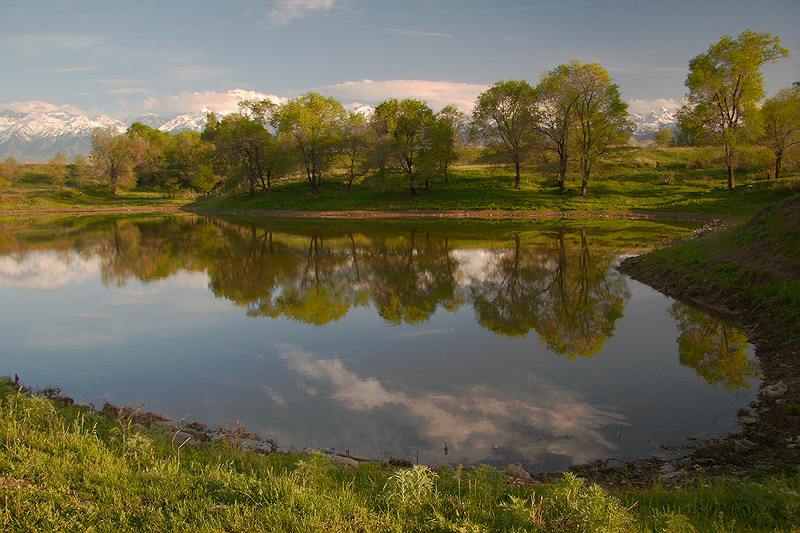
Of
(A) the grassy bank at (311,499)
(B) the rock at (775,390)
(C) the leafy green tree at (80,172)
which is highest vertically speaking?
(C) the leafy green tree at (80,172)

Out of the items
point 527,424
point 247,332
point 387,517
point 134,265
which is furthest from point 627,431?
point 134,265

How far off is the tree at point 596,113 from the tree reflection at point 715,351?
4448 centimetres

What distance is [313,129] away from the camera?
7631 cm

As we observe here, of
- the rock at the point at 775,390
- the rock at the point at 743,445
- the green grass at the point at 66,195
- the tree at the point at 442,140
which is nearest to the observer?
the rock at the point at 743,445

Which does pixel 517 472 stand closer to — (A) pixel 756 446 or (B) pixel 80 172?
(A) pixel 756 446

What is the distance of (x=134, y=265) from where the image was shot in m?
34.6

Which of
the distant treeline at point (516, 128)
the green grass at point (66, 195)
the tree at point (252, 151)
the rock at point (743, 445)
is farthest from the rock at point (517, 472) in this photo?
the green grass at point (66, 195)

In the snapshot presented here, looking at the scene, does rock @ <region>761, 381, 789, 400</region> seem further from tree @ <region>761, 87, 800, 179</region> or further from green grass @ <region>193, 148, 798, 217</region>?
tree @ <region>761, 87, 800, 179</region>

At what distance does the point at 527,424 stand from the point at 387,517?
5.97 metres

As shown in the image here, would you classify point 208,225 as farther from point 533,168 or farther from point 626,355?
point 626,355

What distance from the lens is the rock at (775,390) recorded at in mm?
12195

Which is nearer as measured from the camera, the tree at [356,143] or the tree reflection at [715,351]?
the tree reflection at [715,351]

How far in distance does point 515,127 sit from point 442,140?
9233 mm

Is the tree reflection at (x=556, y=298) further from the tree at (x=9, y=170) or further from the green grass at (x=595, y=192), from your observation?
the tree at (x=9, y=170)
